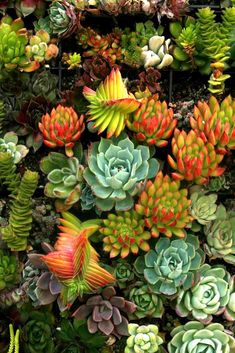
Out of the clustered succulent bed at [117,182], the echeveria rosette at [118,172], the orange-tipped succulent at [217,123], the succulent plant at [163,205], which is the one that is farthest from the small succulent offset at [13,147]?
the orange-tipped succulent at [217,123]

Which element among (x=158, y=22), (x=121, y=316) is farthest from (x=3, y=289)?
(x=158, y=22)

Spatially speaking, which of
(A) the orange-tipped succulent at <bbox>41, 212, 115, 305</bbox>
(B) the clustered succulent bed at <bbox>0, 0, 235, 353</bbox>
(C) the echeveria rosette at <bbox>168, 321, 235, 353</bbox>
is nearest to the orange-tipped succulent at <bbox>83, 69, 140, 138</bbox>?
(B) the clustered succulent bed at <bbox>0, 0, 235, 353</bbox>

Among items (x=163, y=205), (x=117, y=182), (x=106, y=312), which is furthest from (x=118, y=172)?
(x=106, y=312)

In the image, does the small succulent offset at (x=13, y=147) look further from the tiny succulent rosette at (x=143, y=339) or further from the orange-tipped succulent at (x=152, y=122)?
the tiny succulent rosette at (x=143, y=339)

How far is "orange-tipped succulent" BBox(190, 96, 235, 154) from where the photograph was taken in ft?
4.81

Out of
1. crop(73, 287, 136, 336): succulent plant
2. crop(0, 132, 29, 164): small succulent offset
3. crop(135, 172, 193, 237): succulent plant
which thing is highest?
crop(0, 132, 29, 164): small succulent offset

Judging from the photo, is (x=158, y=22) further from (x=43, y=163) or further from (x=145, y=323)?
(x=145, y=323)

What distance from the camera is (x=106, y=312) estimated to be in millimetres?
1479

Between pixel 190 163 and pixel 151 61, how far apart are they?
0.34 m

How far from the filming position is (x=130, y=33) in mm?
1663

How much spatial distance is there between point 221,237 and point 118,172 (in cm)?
33

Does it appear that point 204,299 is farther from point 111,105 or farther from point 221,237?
point 111,105

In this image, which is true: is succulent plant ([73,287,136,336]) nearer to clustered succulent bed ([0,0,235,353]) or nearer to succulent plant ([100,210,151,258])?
clustered succulent bed ([0,0,235,353])

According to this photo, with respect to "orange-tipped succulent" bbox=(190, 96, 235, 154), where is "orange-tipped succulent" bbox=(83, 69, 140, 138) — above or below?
above
